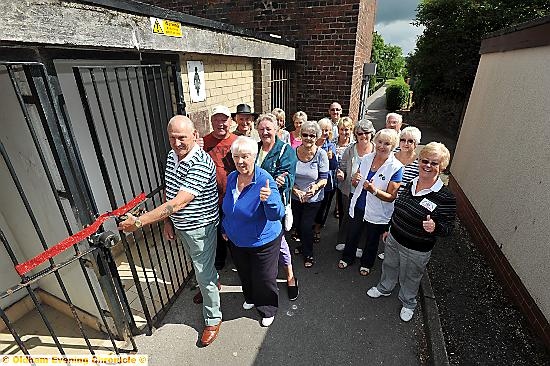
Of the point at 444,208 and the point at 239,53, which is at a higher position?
the point at 239,53

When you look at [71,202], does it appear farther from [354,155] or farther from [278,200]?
[354,155]

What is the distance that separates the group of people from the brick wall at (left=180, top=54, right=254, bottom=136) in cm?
55

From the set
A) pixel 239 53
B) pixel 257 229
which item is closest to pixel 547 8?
pixel 239 53

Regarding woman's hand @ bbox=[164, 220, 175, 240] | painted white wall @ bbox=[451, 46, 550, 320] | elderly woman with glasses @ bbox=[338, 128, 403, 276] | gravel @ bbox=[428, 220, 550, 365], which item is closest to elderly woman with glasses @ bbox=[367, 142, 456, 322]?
elderly woman with glasses @ bbox=[338, 128, 403, 276]

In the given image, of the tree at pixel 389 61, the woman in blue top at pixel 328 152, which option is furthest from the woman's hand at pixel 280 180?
the tree at pixel 389 61

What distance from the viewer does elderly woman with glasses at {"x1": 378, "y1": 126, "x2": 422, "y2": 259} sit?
9.46 feet

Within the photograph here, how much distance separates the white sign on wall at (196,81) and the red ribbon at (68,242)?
1560mm

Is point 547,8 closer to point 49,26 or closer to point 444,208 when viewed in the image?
point 444,208

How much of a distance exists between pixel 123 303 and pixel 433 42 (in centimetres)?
1357

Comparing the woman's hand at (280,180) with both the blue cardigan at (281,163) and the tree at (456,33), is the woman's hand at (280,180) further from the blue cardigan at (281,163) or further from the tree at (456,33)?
the tree at (456,33)

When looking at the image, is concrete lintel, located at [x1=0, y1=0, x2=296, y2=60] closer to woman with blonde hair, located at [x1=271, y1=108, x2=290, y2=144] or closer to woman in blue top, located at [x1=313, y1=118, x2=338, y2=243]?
woman with blonde hair, located at [x1=271, y1=108, x2=290, y2=144]

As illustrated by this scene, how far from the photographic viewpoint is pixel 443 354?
2.54 metres

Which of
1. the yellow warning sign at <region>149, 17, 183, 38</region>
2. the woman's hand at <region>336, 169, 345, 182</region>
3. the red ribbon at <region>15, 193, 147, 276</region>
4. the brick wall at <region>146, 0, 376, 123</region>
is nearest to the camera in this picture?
the red ribbon at <region>15, 193, 147, 276</region>

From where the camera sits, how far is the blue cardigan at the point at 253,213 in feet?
7.64
